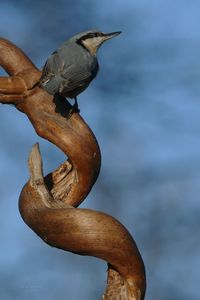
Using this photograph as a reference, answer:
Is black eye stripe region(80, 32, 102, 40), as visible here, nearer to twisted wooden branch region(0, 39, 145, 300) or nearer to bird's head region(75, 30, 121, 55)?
bird's head region(75, 30, 121, 55)

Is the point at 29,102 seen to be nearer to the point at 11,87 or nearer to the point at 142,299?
the point at 11,87

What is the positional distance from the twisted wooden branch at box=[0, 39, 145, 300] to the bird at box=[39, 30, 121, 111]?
10 centimetres

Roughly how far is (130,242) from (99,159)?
0.98ft

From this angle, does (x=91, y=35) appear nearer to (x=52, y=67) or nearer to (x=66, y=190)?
(x=52, y=67)

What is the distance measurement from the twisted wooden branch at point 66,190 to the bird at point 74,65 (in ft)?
0.31

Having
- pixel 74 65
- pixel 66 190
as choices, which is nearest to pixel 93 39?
pixel 74 65

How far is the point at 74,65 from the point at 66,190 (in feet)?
1.72

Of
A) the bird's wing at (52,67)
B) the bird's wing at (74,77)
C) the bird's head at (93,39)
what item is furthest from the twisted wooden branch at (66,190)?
the bird's head at (93,39)

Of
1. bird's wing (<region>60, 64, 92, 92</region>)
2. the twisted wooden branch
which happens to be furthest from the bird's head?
the twisted wooden branch

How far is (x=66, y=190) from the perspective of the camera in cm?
152

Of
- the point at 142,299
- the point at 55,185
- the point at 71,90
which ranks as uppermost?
the point at 71,90

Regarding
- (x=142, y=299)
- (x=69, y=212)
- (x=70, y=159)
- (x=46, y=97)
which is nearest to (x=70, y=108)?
(x=46, y=97)

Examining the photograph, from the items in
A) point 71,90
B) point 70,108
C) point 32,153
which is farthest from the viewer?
point 71,90

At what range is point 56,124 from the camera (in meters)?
1.55
